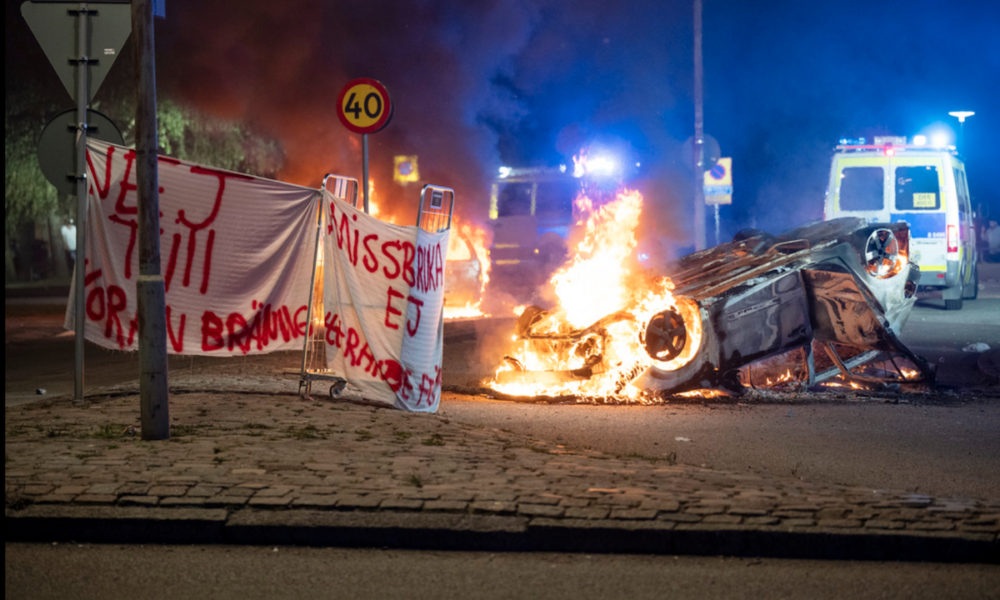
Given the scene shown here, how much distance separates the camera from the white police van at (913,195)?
50.5 ft

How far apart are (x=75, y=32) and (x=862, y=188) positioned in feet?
42.2

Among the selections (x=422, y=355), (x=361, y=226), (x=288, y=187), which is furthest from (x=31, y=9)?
(x=422, y=355)

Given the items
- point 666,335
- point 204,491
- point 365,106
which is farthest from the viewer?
point 365,106

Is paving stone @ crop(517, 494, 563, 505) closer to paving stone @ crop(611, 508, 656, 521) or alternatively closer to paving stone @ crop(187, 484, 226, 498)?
paving stone @ crop(611, 508, 656, 521)

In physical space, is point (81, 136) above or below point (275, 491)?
above

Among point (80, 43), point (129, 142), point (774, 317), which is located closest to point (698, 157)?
point (774, 317)

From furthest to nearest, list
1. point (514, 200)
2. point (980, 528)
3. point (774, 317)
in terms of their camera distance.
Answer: point (514, 200) < point (774, 317) < point (980, 528)

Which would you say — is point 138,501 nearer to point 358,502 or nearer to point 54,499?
point 54,499

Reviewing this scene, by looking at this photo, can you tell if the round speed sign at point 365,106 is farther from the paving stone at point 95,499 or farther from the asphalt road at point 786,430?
the paving stone at point 95,499

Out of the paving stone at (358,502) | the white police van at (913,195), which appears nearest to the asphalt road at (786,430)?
the paving stone at (358,502)

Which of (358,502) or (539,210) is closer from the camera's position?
(358,502)

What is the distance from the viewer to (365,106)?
320 inches

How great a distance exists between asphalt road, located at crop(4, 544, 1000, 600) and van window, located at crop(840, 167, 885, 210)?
12929 millimetres

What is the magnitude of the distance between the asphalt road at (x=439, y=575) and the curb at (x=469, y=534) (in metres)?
0.06
